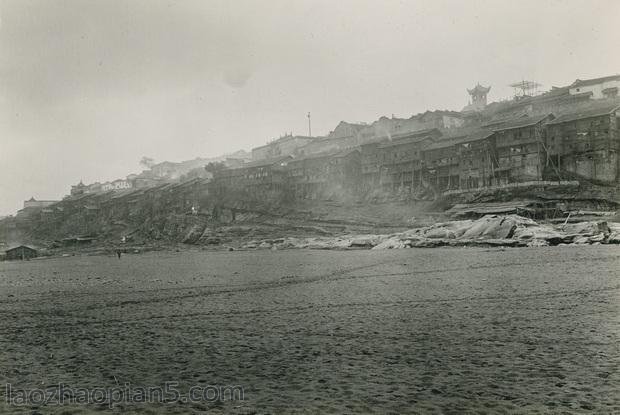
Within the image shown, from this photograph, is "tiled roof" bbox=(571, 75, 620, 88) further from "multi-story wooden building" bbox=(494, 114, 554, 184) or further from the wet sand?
the wet sand

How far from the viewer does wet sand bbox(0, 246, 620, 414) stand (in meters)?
4.12

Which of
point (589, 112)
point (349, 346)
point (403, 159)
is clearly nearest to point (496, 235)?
point (589, 112)

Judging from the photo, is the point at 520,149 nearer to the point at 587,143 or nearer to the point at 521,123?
the point at 521,123

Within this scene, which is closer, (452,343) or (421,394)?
(421,394)

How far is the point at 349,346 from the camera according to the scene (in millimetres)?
6129

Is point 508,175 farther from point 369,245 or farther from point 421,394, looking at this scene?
point 421,394

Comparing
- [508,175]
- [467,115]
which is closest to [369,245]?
[508,175]

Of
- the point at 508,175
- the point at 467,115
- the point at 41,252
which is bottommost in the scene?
the point at 41,252

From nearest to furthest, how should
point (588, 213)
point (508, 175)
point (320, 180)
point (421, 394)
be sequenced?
1. point (421, 394)
2. point (588, 213)
3. point (508, 175)
4. point (320, 180)

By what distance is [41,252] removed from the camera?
58.3 metres

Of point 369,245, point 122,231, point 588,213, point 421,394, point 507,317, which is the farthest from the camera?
point 122,231

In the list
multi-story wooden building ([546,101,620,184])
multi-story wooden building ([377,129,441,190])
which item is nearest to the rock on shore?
multi-story wooden building ([546,101,620,184])

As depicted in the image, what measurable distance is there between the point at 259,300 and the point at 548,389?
758 centimetres

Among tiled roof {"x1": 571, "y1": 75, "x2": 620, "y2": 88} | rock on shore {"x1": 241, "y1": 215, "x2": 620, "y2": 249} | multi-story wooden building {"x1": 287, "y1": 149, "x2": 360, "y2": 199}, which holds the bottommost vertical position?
rock on shore {"x1": 241, "y1": 215, "x2": 620, "y2": 249}
